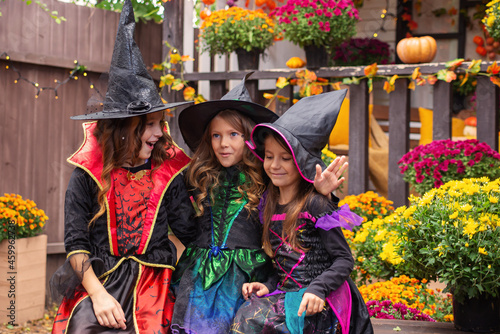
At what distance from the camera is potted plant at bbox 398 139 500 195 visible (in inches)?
169

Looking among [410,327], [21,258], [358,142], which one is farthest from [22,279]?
Result: [410,327]

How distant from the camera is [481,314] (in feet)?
9.04

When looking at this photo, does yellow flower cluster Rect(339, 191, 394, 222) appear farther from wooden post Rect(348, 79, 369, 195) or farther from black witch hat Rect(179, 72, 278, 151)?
black witch hat Rect(179, 72, 278, 151)

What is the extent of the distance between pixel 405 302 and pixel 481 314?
75cm

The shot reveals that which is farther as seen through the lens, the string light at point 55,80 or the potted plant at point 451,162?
the string light at point 55,80

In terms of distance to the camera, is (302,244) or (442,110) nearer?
(302,244)

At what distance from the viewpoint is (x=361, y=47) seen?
712cm

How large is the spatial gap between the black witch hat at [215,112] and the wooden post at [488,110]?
2.51m

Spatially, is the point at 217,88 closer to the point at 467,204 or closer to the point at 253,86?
the point at 253,86

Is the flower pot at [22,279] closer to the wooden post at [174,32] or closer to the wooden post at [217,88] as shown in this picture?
the wooden post at [174,32]

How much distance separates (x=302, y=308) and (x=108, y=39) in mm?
3774

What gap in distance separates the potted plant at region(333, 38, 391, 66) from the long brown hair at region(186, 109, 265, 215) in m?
4.51

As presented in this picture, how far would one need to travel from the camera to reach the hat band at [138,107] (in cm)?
252

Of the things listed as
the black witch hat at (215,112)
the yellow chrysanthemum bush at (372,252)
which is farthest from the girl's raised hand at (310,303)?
the yellow chrysanthemum bush at (372,252)
